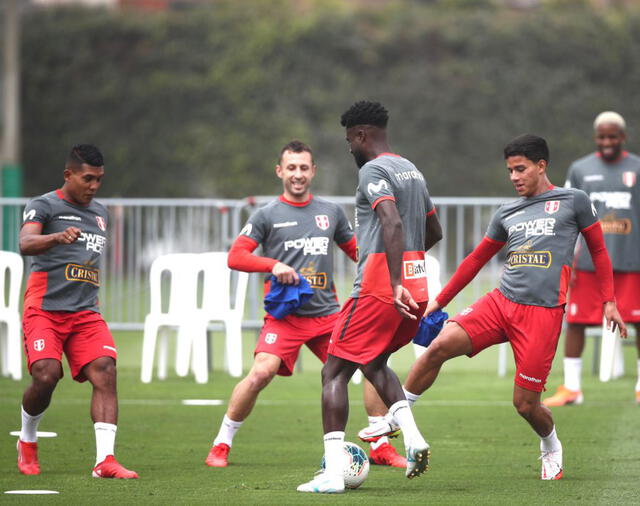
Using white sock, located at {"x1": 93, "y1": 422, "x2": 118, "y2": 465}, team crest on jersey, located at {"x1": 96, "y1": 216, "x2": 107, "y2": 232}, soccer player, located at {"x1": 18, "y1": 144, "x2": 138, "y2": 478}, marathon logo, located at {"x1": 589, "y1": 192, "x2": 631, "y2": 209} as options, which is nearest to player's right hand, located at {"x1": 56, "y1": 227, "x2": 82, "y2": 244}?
soccer player, located at {"x1": 18, "y1": 144, "x2": 138, "y2": 478}

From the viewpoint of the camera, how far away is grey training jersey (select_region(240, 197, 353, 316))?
349 inches

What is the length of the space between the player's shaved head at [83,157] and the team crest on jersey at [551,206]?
273 cm

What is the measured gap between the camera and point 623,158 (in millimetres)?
11828

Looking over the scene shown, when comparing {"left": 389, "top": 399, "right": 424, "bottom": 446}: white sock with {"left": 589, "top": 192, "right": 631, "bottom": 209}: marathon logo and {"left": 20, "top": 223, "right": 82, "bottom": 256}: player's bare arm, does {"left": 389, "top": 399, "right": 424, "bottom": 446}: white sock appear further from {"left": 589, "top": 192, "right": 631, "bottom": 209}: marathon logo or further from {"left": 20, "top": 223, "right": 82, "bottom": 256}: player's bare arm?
{"left": 589, "top": 192, "right": 631, "bottom": 209}: marathon logo

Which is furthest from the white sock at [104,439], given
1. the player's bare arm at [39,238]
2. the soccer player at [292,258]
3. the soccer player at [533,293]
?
the soccer player at [533,293]

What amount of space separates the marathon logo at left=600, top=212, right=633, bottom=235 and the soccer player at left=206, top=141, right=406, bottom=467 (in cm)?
364

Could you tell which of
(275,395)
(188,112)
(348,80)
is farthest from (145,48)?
(275,395)

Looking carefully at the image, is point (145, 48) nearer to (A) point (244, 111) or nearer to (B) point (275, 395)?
(A) point (244, 111)

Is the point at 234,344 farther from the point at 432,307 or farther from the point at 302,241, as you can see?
the point at 432,307

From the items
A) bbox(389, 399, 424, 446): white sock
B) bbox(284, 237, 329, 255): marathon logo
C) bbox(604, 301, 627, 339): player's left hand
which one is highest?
bbox(284, 237, 329, 255): marathon logo

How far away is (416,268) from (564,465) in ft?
6.29

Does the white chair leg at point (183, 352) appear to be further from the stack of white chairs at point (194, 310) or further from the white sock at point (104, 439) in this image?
the white sock at point (104, 439)

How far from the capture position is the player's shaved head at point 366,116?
7258 mm

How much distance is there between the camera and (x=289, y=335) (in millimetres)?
8695
